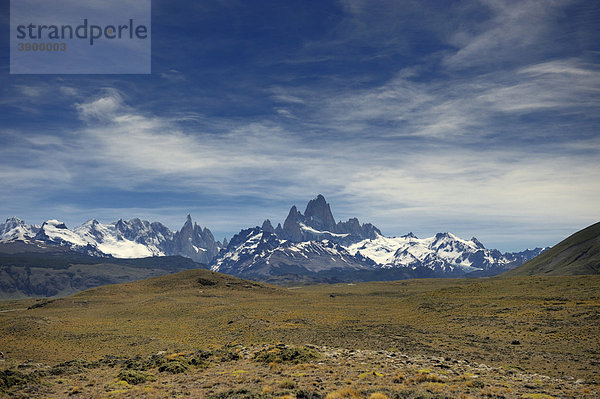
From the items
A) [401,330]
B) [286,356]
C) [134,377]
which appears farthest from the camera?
[401,330]

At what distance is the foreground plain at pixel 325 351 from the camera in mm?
26391

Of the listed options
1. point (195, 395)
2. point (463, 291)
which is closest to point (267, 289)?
point (463, 291)

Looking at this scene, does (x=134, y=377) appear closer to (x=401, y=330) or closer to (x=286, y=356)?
(x=286, y=356)

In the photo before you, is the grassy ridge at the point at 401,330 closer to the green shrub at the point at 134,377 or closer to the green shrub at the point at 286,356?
the green shrub at the point at 286,356

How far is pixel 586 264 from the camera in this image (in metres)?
195

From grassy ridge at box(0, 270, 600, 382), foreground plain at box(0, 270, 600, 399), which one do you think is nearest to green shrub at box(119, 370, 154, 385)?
foreground plain at box(0, 270, 600, 399)

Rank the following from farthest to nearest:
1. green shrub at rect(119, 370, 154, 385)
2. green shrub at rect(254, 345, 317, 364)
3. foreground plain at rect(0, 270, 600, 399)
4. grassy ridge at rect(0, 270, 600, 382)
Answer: grassy ridge at rect(0, 270, 600, 382) < green shrub at rect(254, 345, 317, 364) < green shrub at rect(119, 370, 154, 385) < foreground plain at rect(0, 270, 600, 399)

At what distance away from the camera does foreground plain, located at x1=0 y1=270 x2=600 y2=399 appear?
26.4m

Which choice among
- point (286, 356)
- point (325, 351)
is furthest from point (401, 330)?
point (286, 356)

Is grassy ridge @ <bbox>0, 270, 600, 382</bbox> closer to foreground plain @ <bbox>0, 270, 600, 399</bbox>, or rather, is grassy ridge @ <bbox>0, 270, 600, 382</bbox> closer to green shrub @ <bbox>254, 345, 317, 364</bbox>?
foreground plain @ <bbox>0, 270, 600, 399</bbox>

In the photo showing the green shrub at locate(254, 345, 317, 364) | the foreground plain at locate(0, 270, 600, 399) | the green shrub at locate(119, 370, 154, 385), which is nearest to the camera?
the foreground plain at locate(0, 270, 600, 399)

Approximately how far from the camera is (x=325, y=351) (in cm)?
3978

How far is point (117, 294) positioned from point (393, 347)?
114426 millimetres

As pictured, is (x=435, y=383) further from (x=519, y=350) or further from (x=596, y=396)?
(x=519, y=350)
